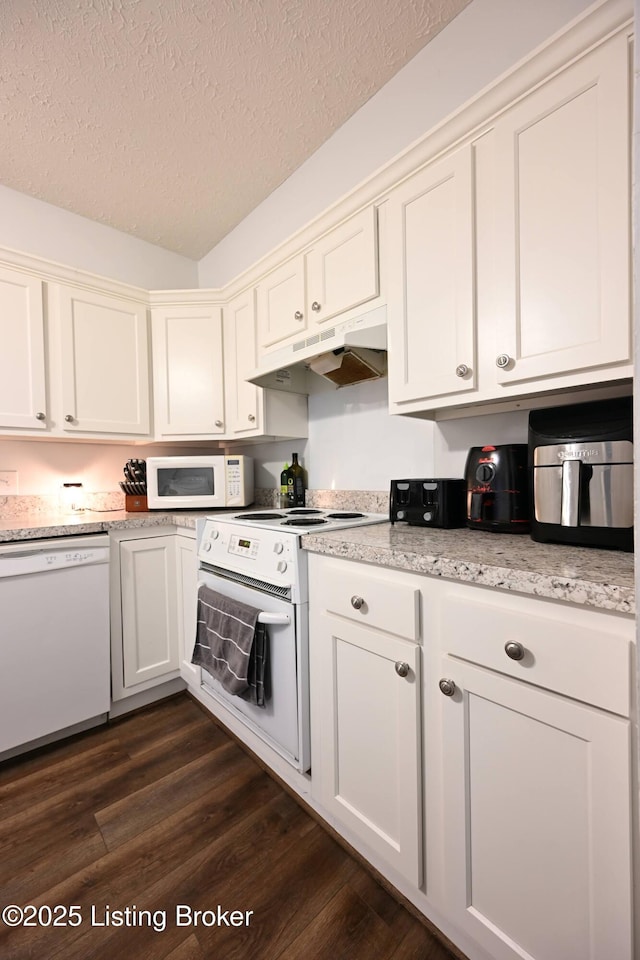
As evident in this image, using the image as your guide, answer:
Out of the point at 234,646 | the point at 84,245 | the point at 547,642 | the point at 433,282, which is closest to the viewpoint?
the point at 547,642

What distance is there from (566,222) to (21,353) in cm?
226

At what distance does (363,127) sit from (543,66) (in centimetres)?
107

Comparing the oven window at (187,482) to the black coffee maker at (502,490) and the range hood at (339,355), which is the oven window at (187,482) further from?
the black coffee maker at (502,490)

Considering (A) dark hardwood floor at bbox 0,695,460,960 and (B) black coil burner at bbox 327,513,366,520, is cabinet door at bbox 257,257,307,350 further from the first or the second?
(A) dark hardwood floor at bbox 0,695,460,960

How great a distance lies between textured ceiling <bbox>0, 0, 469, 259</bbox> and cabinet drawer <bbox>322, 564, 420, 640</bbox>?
188 centimetres

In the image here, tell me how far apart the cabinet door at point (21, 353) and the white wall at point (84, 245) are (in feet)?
0.66

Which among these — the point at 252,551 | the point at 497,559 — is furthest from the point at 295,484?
the point at 497,559

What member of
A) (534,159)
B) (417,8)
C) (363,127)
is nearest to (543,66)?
(534,159)

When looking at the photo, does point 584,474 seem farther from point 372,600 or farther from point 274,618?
point 274,618

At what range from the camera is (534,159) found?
0.98 m

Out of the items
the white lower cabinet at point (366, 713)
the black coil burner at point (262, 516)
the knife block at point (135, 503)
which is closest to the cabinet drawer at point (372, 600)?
the white lower cabinet at point (366, 713)

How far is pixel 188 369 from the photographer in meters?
2.32

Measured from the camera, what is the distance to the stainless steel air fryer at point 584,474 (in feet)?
2.88

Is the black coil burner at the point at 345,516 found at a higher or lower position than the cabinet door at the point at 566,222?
lower
